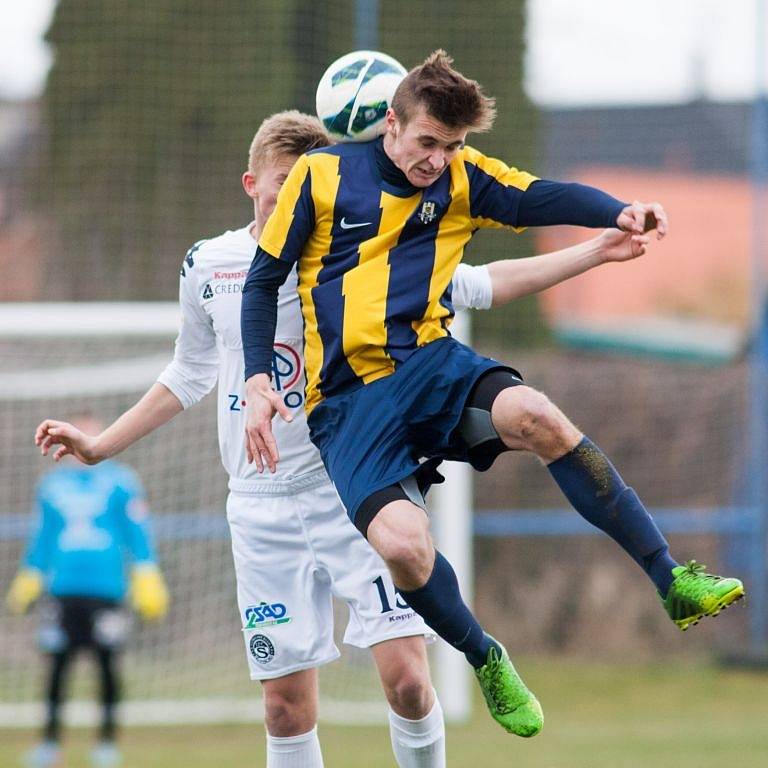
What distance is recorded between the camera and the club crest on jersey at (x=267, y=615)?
5.13 meters

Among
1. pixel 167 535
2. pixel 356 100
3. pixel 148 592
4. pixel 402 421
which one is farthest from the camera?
pixel 167 535

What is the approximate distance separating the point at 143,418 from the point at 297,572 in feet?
2.50

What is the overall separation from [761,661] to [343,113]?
9.84 meters

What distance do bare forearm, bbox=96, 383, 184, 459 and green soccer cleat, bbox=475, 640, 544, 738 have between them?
4.76 ft

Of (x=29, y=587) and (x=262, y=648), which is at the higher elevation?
(x=262, y=648)

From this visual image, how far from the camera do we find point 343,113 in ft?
16.0

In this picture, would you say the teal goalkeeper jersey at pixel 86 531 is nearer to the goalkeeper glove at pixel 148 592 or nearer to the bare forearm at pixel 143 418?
the goalkeeper glove at pixel 148 592

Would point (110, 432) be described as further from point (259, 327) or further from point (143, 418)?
point (259, 327)

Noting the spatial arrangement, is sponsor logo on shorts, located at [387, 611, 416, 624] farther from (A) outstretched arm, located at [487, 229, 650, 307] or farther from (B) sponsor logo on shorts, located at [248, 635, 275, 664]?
(A) outstretched arm, located at [487, 229, 650, 307]

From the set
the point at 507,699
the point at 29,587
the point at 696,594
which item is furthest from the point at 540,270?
the point at 29,587

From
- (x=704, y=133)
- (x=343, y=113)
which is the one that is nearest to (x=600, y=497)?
(x=343, y=113)

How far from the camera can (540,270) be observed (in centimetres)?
512

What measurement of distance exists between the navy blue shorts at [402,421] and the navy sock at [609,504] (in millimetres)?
321

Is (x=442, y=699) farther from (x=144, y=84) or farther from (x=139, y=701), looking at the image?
(x=144, y=84)
